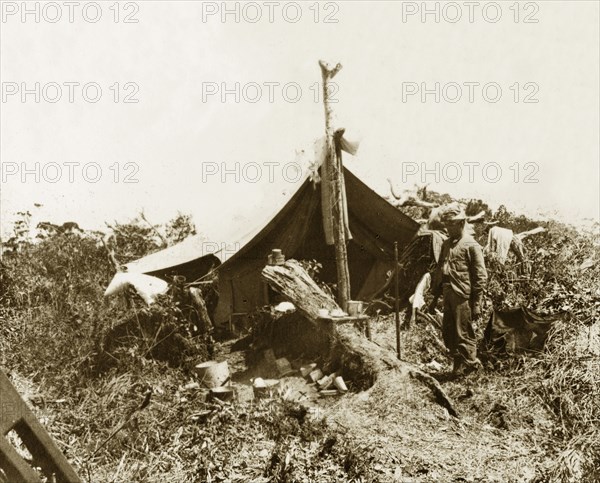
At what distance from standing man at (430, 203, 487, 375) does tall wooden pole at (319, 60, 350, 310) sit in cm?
185

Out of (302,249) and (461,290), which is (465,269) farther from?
(302,249)

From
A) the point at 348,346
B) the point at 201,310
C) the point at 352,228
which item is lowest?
the point at 201,310

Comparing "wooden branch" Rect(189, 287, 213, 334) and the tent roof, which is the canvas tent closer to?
the tent roof

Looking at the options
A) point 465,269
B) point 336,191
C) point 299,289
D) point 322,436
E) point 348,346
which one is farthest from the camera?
point 336,191

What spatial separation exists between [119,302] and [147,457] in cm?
513

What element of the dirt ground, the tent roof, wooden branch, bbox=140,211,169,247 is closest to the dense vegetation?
the dirt ground

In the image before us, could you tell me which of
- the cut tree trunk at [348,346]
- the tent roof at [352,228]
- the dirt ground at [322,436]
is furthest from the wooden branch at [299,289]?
the tent roof at [352,228]

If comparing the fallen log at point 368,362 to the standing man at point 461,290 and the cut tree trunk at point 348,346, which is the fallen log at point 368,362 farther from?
the standing man at point 461,290

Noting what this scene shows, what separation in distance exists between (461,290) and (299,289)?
6.78 feet

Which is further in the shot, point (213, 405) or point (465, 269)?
point (465, 269)

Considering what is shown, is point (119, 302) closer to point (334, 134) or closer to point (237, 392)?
point (237, 392)

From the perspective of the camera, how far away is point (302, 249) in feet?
29.4

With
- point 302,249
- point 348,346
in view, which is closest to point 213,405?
point 348,346

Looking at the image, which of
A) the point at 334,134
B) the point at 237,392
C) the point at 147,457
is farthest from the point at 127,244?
the point at 147,457
